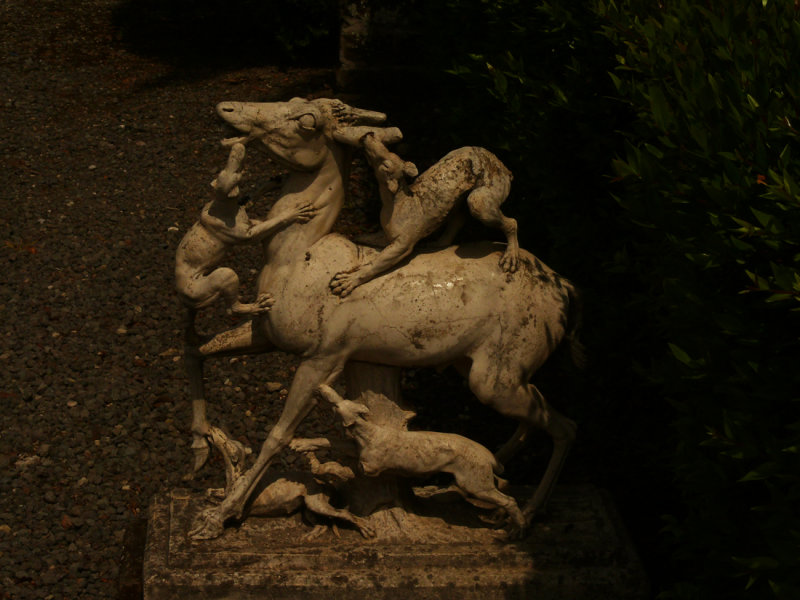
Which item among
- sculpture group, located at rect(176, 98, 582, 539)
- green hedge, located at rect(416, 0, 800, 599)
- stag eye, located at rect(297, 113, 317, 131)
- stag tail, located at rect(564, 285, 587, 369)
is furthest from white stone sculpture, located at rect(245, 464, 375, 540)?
stag eye, located at rect(297, 113, 317, 131)

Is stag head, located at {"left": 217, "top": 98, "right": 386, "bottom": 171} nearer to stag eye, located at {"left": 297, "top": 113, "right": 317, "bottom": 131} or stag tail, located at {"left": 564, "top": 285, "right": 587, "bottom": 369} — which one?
stag eye, located at {"left": 297, "top": 113, "right": 317, "bottom": 131}

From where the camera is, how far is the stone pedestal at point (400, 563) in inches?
199

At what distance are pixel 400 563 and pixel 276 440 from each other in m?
0.81

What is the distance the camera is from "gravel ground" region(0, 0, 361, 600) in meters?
6.53

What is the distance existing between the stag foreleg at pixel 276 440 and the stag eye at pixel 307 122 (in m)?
1.05

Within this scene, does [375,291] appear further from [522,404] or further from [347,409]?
[522,404]

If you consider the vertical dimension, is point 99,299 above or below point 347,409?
below

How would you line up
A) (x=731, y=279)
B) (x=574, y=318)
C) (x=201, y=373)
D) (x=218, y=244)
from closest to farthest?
(x=731, y=279) < (x=218, y=244) < (x=574, y=318) < (x=201, y=373)

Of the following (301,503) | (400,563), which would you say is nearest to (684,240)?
(400,563)

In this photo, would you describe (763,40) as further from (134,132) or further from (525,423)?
(134,132)

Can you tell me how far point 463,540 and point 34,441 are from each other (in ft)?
10.4

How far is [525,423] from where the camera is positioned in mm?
5516

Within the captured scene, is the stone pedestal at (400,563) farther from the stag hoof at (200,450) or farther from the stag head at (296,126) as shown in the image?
the stag head at (296,126)

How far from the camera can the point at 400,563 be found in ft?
16.9
